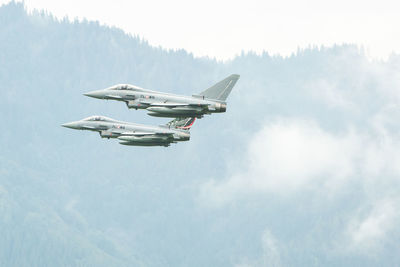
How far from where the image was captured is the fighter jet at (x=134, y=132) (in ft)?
563

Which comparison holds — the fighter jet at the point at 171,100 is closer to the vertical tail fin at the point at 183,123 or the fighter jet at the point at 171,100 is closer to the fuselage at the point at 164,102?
the fuselage at the point at 164,102

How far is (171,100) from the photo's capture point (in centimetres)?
16688

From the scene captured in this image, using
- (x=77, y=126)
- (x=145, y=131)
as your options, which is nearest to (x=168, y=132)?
(x=145, y=131)

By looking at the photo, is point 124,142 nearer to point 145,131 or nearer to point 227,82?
point 145,131

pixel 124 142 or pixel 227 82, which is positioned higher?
pixel 227 82

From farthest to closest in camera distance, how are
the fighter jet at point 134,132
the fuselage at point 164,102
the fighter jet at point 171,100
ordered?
the fighter jet at point 134,132 < the fighter jet at point 171,100 < the fuselage at point 164,102

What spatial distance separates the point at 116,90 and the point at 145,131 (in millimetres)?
10664

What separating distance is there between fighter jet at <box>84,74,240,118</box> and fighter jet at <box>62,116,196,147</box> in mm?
6280

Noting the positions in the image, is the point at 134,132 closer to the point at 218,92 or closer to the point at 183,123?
the point at 218,92

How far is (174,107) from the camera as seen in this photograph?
165 meters

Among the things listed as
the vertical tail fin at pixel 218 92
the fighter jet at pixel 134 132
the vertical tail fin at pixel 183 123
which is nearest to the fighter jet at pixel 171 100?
the vertical tail fin at pixel 218 92

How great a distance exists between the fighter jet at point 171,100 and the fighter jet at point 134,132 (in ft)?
20.6

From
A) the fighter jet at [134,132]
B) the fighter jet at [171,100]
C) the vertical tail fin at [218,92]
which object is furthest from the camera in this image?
the fighter jet at [134,132]

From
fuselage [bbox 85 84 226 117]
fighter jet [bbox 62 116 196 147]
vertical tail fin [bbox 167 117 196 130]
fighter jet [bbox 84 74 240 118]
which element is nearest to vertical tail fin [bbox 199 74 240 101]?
fighter jet [bbox 84 74 240 118]
